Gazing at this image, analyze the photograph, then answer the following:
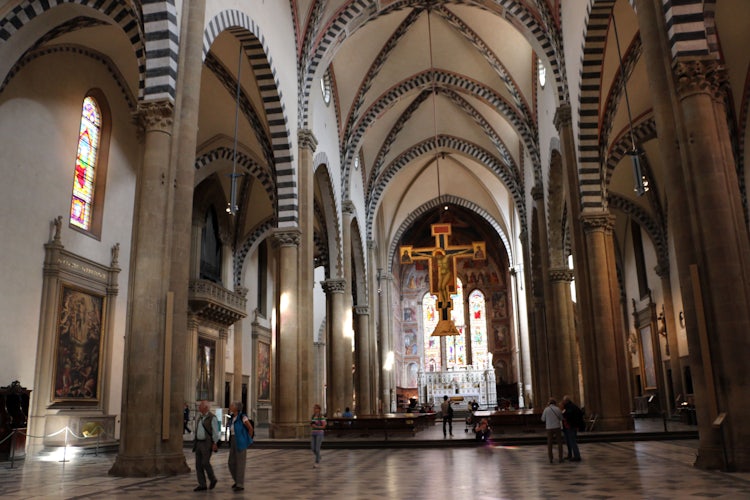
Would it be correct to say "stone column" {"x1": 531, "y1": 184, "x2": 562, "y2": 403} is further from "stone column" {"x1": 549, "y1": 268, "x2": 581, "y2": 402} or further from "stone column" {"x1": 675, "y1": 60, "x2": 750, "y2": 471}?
"stone column" {"x1": 675, "y1": 60, "x2": 750, "y2": 471}

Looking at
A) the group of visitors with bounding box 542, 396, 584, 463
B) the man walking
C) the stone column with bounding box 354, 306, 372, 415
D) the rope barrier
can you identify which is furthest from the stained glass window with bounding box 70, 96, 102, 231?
the stone column with bounding box 354, 306, 372, 415

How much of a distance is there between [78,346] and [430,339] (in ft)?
97.1

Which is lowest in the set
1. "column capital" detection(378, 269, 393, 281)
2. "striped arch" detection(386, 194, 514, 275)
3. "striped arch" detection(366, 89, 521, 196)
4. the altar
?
the altar

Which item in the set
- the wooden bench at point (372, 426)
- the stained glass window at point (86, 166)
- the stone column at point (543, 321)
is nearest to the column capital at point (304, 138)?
the stained glass window at point (86, 166)

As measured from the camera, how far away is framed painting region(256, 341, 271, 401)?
26.5 m

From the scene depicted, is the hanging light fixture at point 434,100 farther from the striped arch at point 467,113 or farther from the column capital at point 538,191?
the column capital at point 538,191

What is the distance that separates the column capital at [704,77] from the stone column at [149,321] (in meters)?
6.98

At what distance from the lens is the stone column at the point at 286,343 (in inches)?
591

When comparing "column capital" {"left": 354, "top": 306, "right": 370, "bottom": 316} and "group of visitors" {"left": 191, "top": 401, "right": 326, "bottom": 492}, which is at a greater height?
"column capital" {"left": 354, "top": 306, "right": 370, "bottom": 316}

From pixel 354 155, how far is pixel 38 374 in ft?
44.4

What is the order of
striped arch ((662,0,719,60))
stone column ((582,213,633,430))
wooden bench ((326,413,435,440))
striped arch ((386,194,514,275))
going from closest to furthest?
striped arch ((662,0,719,60))
stone column ((582,213,633,430))
wooden bench ((326,413,435,440))
striped arch ((386,194,514,275))

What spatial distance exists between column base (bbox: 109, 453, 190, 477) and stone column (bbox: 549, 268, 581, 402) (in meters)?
14.2

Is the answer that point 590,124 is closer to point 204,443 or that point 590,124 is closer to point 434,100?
point 204,443

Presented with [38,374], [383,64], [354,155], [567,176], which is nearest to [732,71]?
[567,176]
